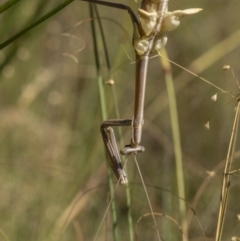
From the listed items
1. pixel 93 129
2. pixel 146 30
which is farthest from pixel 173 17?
pixel 93 129

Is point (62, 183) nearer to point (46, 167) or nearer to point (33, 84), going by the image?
point (46, 167)

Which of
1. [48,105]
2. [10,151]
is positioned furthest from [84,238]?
[48,105]

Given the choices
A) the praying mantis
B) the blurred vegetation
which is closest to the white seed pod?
the praying mantis

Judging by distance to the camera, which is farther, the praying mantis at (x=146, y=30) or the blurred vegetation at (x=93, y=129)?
the blurred vegetation at (x=93, y=129)

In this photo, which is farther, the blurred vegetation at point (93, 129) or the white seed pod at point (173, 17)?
the blurred vegetation at point (93, 129)

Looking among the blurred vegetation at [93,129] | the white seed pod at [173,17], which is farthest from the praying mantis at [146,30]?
the blurred vegetation at [93,129]

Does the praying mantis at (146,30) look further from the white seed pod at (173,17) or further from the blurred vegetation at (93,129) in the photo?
the blurred vegetation at (93,129)

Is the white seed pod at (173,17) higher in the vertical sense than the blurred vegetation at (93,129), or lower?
higher

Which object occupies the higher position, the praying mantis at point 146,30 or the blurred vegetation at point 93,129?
the praying mantis at point 146,30

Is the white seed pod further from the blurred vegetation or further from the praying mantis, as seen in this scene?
the blurred vegetation
